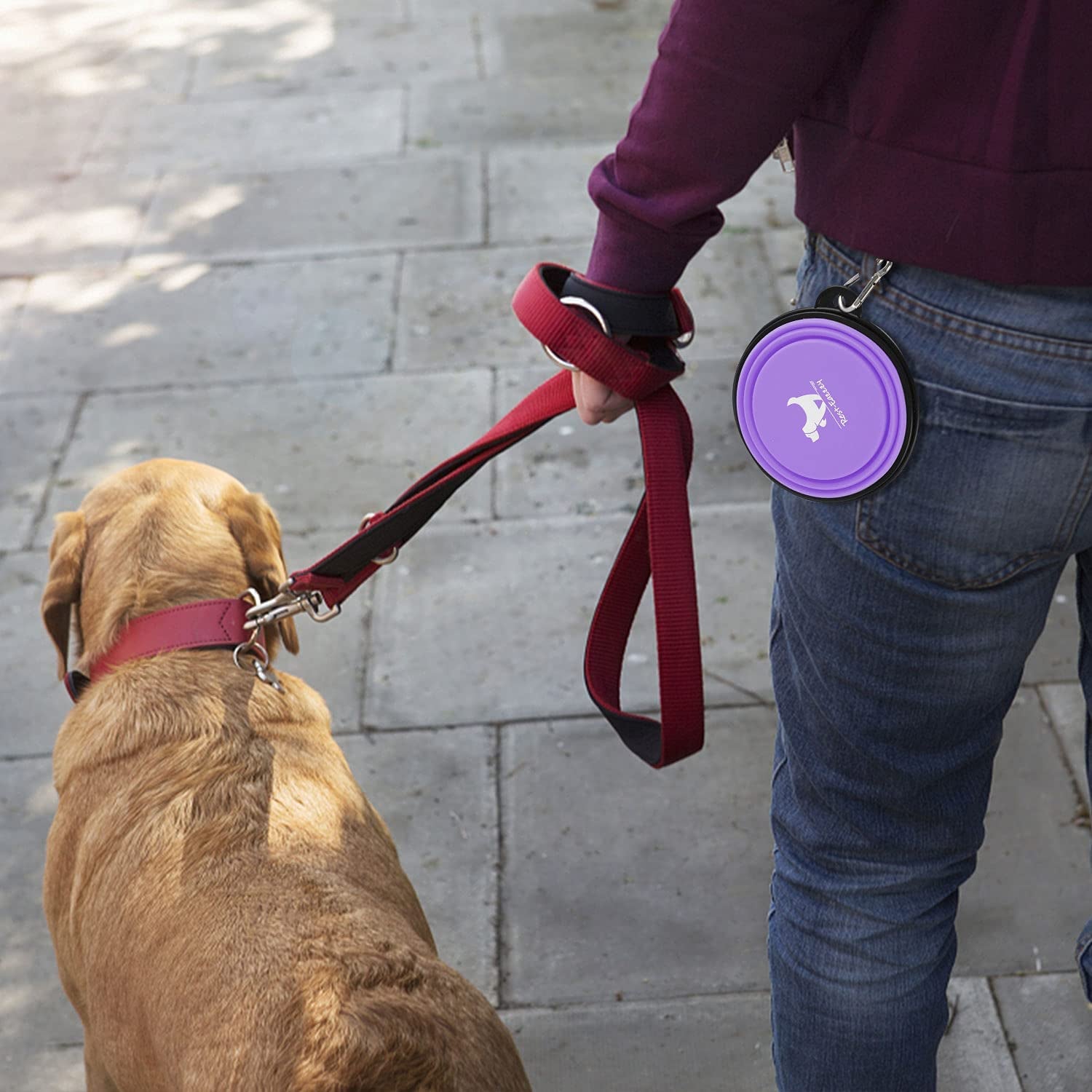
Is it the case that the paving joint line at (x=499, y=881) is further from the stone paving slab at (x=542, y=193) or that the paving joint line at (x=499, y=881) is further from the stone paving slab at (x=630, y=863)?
the stone paving slab at (x=542, y=193)

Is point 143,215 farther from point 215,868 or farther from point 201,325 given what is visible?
point 215,868

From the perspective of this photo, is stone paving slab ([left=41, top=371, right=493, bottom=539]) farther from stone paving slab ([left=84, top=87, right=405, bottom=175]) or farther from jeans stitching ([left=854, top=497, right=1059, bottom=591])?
jeans stitching ([left=854, top=497, right=1059, bottom=591])

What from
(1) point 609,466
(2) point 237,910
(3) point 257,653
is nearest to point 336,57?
(1) point 609,466

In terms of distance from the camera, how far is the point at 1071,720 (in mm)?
3189

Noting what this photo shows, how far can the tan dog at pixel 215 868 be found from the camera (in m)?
1.68

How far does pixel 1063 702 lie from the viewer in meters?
3.23

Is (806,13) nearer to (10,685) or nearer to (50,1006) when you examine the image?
(50,1006)

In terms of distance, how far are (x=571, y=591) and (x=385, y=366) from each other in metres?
1.42

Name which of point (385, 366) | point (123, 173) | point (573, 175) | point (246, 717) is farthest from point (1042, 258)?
point (123, 173)

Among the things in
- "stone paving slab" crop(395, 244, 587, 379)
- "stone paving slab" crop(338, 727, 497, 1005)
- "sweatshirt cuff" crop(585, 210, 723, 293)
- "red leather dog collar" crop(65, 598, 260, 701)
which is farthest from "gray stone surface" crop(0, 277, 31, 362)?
"sweatshirt cuff" crop(585, 210, 723, 293)

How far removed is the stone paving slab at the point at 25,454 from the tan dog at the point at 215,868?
162cm

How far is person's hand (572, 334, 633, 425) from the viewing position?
5.52 ft

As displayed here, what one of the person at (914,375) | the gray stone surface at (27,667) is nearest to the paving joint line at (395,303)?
the gray stone surface at (27,667)

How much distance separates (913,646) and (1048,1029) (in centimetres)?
144
